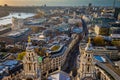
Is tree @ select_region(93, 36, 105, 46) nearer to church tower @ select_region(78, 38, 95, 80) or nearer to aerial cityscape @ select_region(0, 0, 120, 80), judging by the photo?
aerial cityscape @ select_region(0, 0, 120, 80)

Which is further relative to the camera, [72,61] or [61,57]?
[72,61]

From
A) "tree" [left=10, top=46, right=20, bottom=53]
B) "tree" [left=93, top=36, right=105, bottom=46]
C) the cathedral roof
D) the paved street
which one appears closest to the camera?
the cathedral roof

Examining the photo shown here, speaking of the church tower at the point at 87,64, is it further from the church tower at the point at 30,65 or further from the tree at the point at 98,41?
the tree at the point at 98,41

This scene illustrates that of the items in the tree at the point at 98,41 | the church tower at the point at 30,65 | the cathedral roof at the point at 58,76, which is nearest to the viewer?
the church tower at the point at 30,65

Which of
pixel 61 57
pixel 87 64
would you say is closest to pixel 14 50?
pixel 61 57

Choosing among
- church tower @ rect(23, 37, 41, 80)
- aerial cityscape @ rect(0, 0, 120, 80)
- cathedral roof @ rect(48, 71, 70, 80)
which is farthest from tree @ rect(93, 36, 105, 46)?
church tower @ rect(23, 37, 41, 80)

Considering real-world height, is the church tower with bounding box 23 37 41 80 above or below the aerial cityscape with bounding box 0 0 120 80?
above

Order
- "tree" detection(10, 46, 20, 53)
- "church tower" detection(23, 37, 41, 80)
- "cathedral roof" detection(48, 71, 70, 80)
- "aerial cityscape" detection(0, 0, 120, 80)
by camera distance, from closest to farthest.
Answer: "church tower" detection(23, 37, 41, 80) → "aerial cityscape" detection(0, 0, 120, 80) → "cathedral roof" detection(48, 71, 70, 80) → "tree" detection(10, 46, 20, 53)

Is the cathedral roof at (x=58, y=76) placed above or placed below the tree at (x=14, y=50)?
above

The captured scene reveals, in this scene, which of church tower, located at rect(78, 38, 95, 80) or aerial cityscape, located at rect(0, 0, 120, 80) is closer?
church tower, located at rect(78, 38, 95, 80)

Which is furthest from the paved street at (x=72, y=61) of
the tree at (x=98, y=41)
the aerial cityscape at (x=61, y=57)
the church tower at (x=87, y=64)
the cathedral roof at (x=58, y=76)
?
the church tower at (x=87, y=64)

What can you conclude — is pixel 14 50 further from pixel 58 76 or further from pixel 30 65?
pixel 30 65
